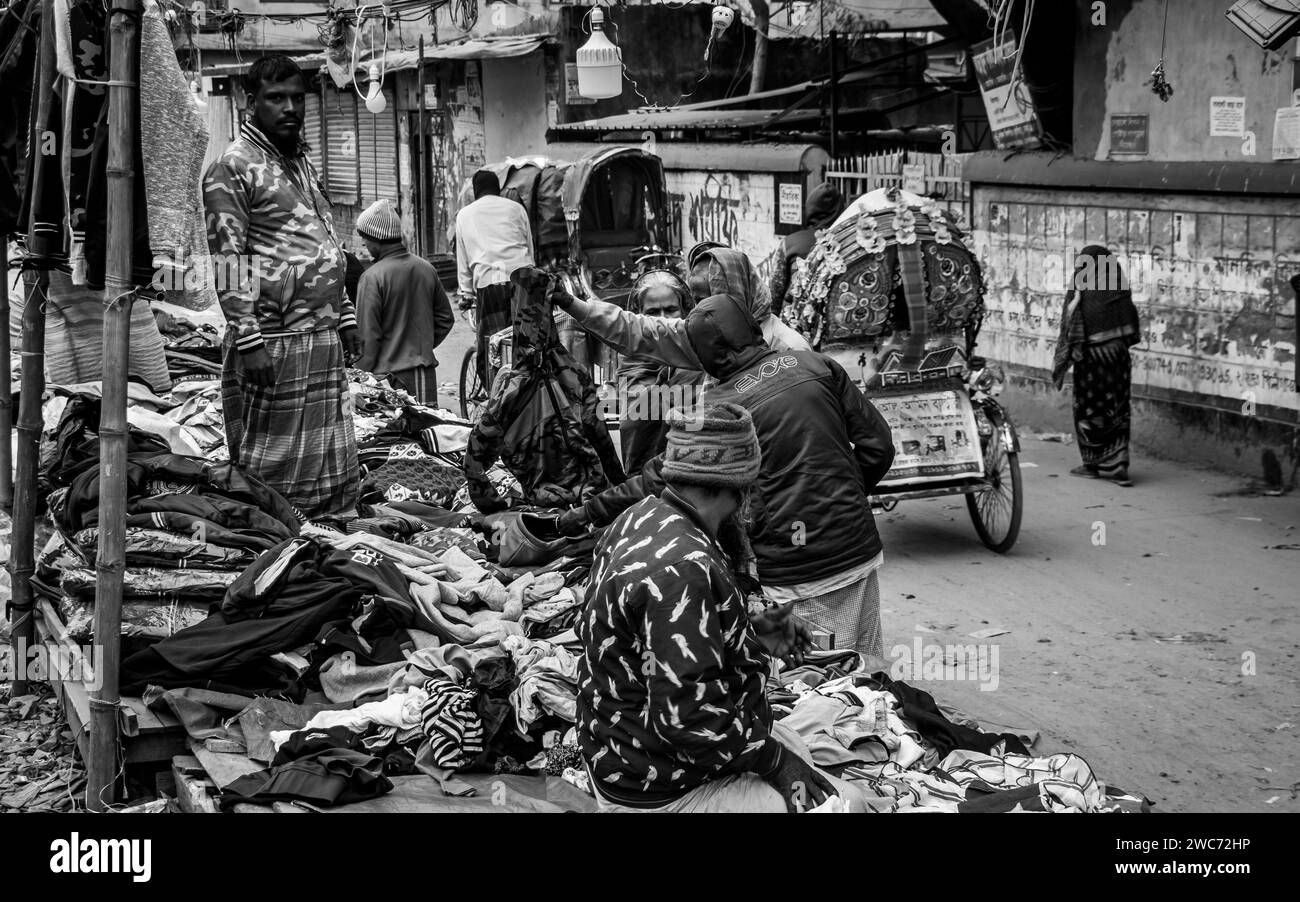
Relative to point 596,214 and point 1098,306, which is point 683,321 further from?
point 596,214

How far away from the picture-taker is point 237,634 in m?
5.28

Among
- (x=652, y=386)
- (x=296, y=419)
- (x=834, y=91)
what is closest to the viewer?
(x=652, y=386)

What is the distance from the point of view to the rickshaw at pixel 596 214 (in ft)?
46.6

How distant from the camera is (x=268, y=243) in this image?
6.36 m

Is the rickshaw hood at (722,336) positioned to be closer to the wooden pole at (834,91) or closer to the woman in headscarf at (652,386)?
the woman in headscarf at (652,386)

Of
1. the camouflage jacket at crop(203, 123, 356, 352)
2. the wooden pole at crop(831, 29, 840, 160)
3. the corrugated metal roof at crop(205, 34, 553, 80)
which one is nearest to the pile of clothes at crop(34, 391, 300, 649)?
the camouflage jacket at crop(203, 123, 356, 352)

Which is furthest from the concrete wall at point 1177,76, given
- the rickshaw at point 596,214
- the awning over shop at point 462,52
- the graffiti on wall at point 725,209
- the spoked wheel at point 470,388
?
the awning over shop at point 462,52

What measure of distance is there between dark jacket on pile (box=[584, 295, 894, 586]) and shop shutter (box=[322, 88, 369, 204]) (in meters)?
22.9

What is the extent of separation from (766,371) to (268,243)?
7.58ft

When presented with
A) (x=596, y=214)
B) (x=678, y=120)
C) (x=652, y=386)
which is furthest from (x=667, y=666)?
(x=678, y=120)

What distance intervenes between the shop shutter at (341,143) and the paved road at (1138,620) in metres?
19.2

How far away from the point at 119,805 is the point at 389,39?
875 inches

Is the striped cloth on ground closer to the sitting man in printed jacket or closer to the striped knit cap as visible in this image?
the sitting man in printed jacket

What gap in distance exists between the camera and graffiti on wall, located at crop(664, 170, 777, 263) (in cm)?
1659
